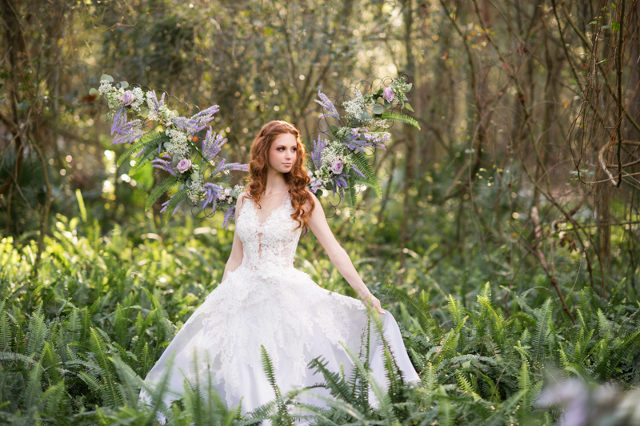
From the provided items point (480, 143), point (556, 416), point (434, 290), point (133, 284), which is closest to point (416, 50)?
point (480, 143)

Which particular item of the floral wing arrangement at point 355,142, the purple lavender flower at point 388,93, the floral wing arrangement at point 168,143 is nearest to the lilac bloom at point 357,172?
the floral wing arrangement at point 355,142

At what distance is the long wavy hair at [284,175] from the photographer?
3490 millimetres

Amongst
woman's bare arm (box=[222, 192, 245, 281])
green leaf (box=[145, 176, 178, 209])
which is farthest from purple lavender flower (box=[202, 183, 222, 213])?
woman's bare arm (box=[222, 192, 245, 281])

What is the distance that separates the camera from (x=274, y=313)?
3311 millimetres

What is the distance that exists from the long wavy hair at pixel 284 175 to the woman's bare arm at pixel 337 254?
0.06m

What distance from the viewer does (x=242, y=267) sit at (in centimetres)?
352

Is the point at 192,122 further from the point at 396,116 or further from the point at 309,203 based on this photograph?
the point at 396,116

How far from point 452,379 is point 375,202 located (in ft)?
23.3

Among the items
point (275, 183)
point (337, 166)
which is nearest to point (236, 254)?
point (275, 183)

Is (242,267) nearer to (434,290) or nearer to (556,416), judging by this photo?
(556,416)

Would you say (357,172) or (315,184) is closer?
(315,184)

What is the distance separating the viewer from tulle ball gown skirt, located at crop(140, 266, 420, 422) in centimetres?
318

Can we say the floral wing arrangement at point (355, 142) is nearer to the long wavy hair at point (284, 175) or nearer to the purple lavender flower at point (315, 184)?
the purple lavender flower at point (315, 184)

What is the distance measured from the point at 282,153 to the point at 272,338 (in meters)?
1.16
